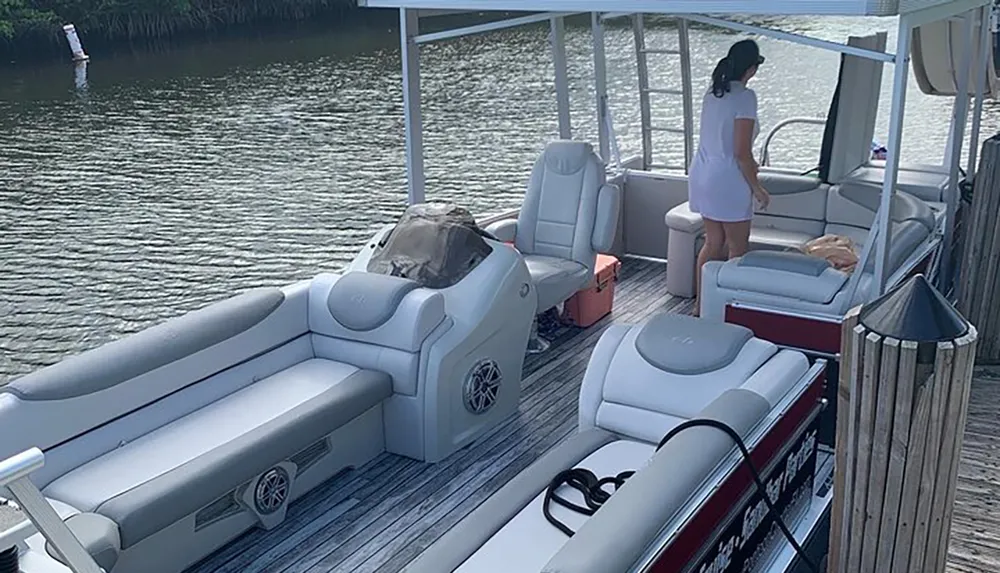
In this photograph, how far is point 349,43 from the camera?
2641 centimetres

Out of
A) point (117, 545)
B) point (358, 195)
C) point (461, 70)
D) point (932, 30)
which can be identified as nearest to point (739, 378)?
point (117, 545)

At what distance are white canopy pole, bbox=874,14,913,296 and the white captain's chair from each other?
1.48 meters

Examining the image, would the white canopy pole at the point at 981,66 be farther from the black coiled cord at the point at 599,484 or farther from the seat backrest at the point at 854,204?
the black coiled cord at the point at 599,484

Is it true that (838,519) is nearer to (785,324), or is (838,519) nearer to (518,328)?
(785,324)

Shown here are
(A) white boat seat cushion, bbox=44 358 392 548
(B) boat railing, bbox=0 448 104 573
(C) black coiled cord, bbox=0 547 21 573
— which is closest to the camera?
(B) boat railing, bbox=0 448 104 573

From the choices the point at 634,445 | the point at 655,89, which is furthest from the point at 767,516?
the point at 655,89

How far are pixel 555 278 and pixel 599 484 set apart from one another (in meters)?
2.16

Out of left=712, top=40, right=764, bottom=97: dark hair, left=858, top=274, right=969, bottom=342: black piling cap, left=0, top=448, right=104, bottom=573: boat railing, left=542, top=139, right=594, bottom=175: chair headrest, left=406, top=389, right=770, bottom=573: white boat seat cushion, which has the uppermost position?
left=712, top=40, right=764, bottom=97: dark hair

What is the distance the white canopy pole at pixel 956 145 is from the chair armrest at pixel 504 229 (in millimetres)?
2268

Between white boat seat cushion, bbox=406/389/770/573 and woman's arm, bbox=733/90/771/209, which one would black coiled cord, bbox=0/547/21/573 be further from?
woman's arm, bbox=733/90/771/209

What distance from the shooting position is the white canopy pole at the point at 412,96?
451 centimetres

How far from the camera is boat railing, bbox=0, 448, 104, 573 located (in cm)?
186

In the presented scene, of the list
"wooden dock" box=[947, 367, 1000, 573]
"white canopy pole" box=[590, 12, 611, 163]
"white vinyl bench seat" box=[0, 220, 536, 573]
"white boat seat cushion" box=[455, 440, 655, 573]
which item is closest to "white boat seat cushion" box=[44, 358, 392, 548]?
"white vinyl bench seat" box=[0, 220, 536, 573]

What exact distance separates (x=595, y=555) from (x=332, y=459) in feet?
5.62
